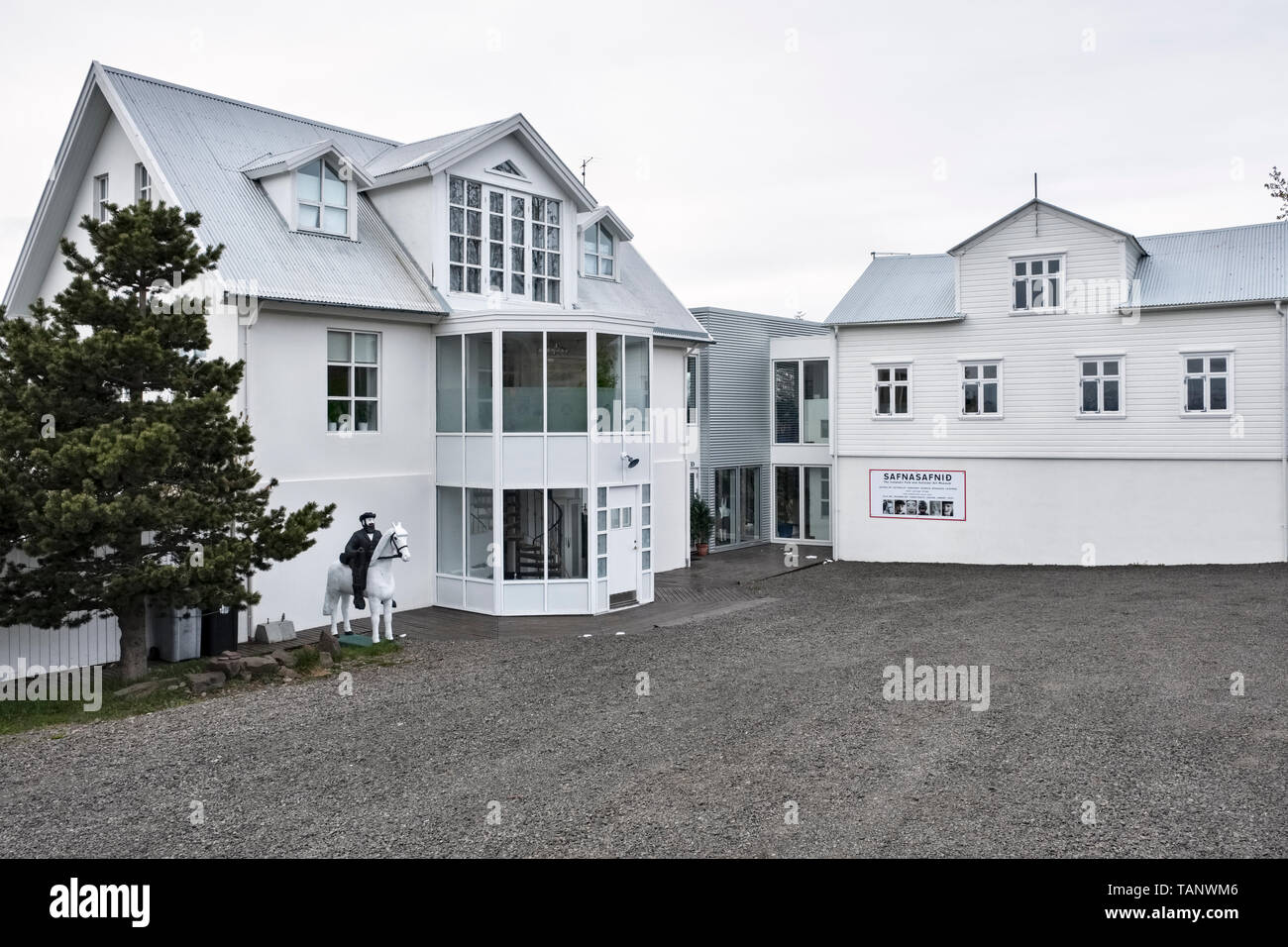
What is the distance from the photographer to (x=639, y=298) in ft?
74.5

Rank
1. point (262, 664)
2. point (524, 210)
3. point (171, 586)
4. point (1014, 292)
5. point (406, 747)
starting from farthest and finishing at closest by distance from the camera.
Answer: point (1014, 292), point (524, 210), point (262, 664), point (171, 586), point (406, 747)

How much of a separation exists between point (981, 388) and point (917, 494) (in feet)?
9.50

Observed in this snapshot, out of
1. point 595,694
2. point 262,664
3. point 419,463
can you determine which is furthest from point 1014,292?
point 262,664

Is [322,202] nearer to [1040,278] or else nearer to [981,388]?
[981,388]

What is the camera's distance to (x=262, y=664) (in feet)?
40.5

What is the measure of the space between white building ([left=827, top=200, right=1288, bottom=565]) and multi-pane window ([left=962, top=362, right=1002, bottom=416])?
5 centimetres

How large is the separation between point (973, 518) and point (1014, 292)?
17.4 ft

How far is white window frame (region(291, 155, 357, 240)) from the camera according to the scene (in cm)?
1648

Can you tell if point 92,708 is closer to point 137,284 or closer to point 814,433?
point 137,284

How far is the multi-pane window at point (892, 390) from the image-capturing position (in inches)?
967

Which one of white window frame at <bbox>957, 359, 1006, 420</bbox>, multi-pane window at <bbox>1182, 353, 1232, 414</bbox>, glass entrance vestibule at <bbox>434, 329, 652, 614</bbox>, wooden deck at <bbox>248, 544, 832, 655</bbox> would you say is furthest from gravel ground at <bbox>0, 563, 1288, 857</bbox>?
white window frame at <bbox>957, 359, 1006, 420</bbox>

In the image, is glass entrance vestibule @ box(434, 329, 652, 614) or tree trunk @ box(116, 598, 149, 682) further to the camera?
glass entrance vestibule @ box(434, 329, 652, 614)

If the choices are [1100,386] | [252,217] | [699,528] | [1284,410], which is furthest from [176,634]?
[1284,410]

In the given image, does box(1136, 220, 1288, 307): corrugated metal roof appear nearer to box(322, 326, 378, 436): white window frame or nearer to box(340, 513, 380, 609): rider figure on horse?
box(322, 326, 378, 436): white window frame
